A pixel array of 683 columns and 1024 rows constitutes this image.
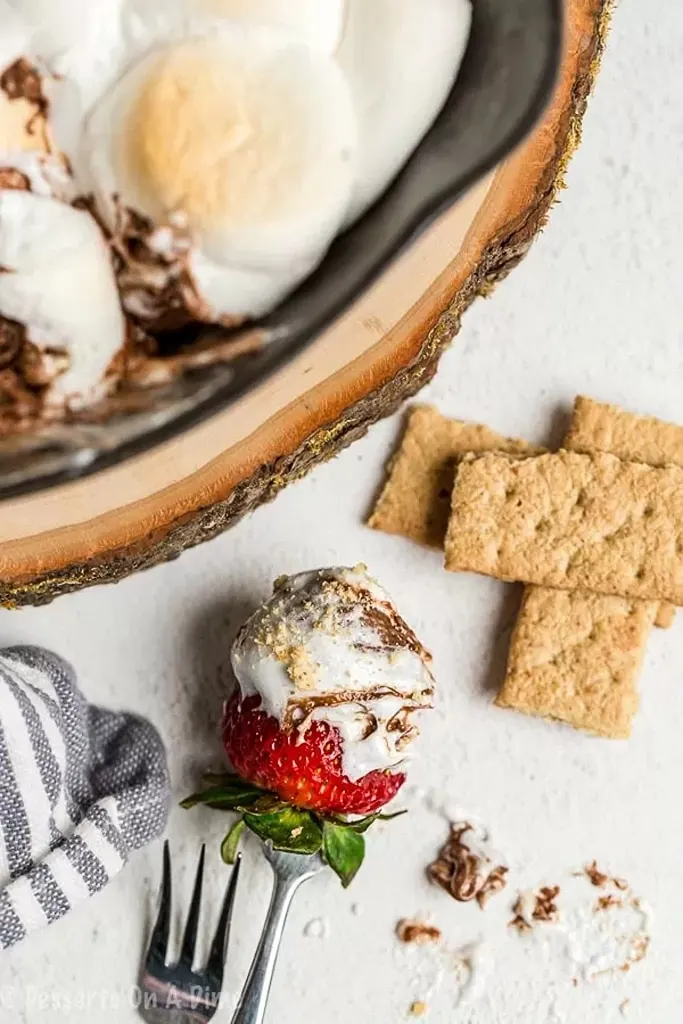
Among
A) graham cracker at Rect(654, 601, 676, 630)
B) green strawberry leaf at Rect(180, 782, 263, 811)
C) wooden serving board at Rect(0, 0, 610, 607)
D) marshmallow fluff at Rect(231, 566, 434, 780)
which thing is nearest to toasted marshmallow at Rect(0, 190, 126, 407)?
wooden serving board at Rect(0, 0, 610, 607)

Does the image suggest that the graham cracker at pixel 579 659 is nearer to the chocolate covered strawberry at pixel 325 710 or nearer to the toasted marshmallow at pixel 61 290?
the chocolate covered strawberry at pixel 325 710

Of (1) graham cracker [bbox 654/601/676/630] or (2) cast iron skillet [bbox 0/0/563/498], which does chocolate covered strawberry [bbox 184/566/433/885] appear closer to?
(1) graham cracker [bbox 654/601/676/630]

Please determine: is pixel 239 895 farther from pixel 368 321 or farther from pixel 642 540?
pixel 368 321

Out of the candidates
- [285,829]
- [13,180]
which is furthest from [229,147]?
[285,829]

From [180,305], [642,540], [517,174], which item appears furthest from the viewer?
[642,540]

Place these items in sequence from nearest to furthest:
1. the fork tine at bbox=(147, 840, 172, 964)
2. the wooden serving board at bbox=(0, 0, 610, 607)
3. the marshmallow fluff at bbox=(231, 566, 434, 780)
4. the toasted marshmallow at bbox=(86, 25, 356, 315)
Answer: the toasted marshmallow at bbox=(86, 25, 356, 315) < the wooden serving board at bbox=(0, 0, 610, 607) < the marshmallow fluff at bbox=(231, 566, 434, 780) < the fork tine at bbox=(147, 840, 172, 964)

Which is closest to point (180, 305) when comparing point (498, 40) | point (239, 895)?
point (498, 40)

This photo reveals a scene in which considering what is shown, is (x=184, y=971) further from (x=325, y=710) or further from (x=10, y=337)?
(x=10, y=337)
